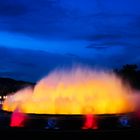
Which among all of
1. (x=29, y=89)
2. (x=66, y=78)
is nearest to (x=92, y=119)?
(x=66, y=78)

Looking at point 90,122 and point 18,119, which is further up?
point 18,119

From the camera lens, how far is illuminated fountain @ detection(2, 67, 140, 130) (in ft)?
82.0

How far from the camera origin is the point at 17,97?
29.1 m

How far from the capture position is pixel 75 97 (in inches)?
1030

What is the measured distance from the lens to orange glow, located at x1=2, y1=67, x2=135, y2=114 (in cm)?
2503

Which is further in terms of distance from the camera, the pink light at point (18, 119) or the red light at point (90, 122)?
the pink light at point (18, 119)

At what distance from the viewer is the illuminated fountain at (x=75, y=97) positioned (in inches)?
984

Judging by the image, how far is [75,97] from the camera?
1030 inches

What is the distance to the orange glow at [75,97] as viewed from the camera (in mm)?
25031

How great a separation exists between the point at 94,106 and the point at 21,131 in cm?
535

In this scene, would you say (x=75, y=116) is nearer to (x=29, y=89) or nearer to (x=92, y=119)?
(x=92, y=119)

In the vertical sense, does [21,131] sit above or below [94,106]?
below

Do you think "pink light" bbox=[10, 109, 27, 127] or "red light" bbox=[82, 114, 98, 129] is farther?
"pink light" bbox=[10, 109, 27, 127]

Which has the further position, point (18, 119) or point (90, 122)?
point (18, 119)
